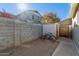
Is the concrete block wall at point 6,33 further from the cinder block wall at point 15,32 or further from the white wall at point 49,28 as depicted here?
the white wall at point 49,28

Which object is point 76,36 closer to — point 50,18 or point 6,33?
point 50,18

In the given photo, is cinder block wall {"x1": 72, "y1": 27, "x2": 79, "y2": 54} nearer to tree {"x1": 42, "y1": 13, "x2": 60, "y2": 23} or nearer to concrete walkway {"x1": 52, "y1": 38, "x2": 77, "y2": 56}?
Answer: concrete walkway {"x1": 52, "y1": 38, "x2": 77, "y2": 56}

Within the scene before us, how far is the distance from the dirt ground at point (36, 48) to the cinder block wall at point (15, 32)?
6 cm

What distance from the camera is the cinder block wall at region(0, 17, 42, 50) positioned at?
6.73ft

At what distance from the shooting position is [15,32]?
208 centimetres

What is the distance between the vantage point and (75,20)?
6.87ft

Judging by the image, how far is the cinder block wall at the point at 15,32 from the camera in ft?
6.73

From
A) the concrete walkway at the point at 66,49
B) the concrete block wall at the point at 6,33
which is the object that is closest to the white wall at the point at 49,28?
the concrete walkway at the point at 66,49

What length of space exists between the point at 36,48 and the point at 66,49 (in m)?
0.37

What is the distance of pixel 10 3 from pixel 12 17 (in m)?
0.18

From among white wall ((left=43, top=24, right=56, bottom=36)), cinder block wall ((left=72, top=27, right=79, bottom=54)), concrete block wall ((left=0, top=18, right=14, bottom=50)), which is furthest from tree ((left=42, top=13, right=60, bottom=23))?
concrete block wall ((left=0, top=18, right=14, bottom=50))

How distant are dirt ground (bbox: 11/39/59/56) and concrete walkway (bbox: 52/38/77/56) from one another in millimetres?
62

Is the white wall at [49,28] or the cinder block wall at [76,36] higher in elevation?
the white wall at [49,28]

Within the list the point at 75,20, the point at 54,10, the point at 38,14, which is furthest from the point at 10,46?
the point at 75,20
